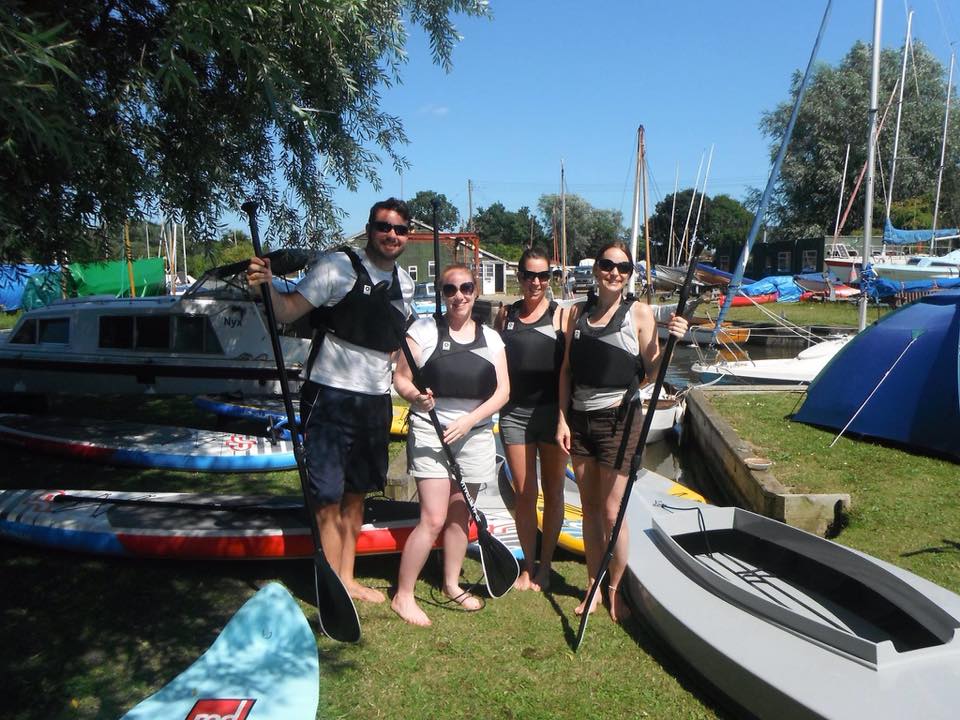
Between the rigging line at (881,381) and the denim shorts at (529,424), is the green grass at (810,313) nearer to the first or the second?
the rigging line at (881,381)

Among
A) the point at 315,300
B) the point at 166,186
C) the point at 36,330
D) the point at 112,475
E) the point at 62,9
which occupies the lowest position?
the point at 112,475

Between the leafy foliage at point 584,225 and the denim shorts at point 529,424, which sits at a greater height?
the leafy foliage at point 584,225

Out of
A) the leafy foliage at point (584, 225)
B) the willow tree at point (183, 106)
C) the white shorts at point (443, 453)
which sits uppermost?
the leafy foliage at point (584, 225)

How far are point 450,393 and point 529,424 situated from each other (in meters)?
0.52

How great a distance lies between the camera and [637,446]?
3.77m

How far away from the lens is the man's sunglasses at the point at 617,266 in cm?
365

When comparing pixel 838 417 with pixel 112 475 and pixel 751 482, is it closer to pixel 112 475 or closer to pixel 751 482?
pixel 751 482

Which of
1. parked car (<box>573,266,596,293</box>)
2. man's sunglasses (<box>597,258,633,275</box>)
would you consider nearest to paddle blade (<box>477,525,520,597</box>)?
man's sunglasses (<box>597,258,633,275</box>)

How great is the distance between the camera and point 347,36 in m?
4.45

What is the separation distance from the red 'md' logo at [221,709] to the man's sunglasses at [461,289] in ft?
6.97

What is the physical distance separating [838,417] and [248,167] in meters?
6.99

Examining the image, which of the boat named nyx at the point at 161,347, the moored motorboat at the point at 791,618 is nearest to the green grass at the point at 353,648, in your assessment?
the moored motorboat at the point at 791,618

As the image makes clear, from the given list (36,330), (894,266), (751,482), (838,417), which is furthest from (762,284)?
(36,330)

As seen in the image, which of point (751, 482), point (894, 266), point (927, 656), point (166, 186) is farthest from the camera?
point (894, 266)
